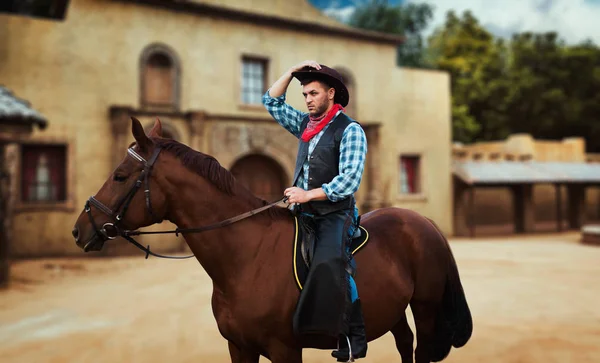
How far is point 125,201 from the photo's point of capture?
2.56 meters

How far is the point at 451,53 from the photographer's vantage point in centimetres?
3641

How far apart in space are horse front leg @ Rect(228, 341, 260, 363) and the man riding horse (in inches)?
15.9

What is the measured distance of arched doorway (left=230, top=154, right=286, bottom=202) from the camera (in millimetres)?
15305

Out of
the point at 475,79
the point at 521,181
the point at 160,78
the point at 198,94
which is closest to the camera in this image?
the point at 160,78

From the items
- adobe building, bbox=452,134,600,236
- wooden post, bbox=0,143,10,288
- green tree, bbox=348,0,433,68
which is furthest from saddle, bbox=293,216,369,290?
green tree, bbox=348,0,433,68

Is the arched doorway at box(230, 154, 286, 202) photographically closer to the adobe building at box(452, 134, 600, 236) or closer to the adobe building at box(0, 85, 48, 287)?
the adobe building at box(0, 85, 48, 287)

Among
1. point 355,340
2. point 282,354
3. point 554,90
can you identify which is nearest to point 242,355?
point 282,354

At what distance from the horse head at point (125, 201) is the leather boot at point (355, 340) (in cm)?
131

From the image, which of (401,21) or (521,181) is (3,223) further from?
(401,21)

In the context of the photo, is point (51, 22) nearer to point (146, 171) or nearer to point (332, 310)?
point (146, 171)

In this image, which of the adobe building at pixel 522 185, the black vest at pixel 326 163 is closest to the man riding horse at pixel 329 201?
the black vest at pixel 326 163

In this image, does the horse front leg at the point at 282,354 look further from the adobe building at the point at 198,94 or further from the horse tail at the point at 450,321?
the adobe building at the point at 198,94

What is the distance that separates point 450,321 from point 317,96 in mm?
2027

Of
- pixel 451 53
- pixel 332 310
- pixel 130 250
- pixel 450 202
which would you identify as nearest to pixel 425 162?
pixel 450 202
